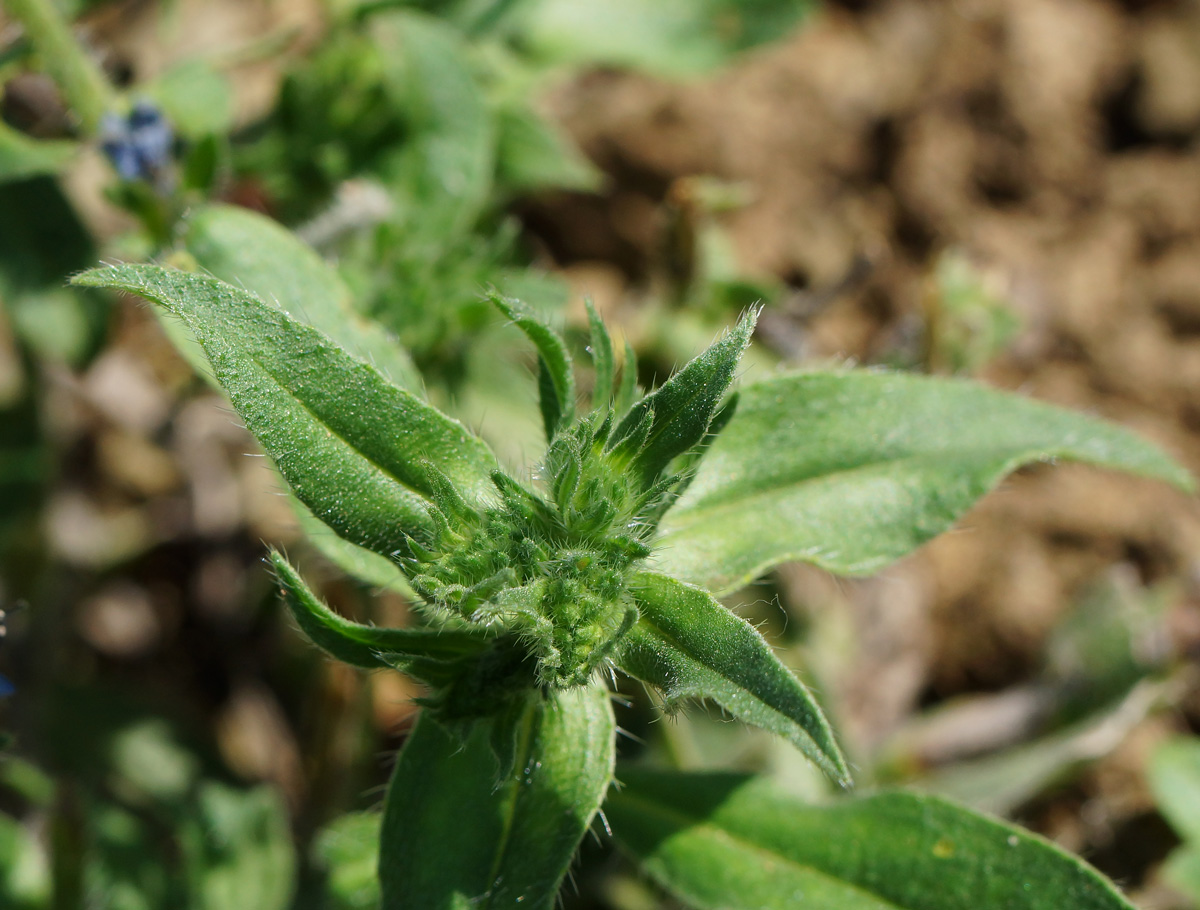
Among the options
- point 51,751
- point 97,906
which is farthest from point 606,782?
point 51,751

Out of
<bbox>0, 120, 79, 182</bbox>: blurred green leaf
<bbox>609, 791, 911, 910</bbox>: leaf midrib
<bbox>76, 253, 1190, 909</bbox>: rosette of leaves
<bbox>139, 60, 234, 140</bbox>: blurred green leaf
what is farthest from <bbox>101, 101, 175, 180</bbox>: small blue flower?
<bbox>609, 791, 911, 910</bbox>: leaf midrib

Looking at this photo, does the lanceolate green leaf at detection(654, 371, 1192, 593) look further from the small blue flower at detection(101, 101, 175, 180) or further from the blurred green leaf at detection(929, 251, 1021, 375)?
the small blue flower at detection(101, 101, 175, 180)

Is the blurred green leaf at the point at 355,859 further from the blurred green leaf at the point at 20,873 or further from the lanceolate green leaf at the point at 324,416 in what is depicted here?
the blurred green leaf at the point at 20,873

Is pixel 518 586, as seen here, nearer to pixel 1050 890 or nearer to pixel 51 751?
pixel 1050 890

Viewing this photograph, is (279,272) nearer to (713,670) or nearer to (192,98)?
(192,98)

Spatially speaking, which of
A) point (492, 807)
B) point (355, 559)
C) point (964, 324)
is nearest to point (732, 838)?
point (492, 807)

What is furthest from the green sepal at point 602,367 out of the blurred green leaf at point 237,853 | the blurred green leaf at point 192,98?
the blurred green leaf at point 237,853
